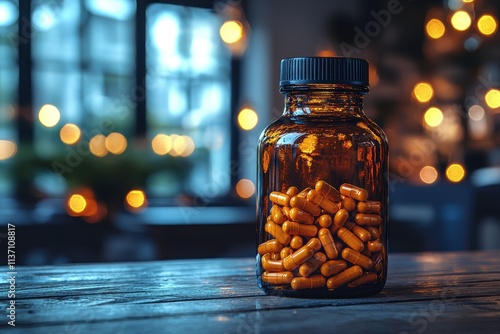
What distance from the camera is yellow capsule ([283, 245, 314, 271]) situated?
0.74 m

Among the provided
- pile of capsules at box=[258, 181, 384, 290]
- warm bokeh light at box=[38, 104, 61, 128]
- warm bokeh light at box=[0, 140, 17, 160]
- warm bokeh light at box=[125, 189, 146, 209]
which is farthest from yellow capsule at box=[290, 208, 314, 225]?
warm bokeh light at box=[38, 104, 61, 128]

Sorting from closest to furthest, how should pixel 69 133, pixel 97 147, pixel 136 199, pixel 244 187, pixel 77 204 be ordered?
pixel 77 204 < pixel 136 199 < pixel 97 147 < pixel 69 133 < pixel 244 187

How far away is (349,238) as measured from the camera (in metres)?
0.75

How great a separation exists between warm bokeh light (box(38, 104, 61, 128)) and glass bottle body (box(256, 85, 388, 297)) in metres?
3.74

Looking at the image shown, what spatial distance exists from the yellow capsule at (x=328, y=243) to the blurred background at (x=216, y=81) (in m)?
2.87

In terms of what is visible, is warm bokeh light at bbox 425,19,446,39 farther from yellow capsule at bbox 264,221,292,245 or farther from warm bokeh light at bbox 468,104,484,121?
yellow capsule at bbox 264,221,292,245

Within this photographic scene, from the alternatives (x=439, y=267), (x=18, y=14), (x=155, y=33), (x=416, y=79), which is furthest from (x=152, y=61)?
(x=439, y=267)

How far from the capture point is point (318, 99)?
807 millimetres

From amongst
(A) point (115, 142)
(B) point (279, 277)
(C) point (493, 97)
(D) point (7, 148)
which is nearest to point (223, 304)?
(B) point (279, 277)

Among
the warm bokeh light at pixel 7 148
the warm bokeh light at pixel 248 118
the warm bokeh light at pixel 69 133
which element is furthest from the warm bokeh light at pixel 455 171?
the warm bokeh light at pixel 7 148

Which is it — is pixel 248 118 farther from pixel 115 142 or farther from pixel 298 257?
pixel 298 257

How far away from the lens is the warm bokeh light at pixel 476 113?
15.6 ft

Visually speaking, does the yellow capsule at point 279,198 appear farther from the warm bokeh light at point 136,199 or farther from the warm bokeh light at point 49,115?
the warm bokeh light at point 49,115

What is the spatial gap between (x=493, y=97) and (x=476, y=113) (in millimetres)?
252
